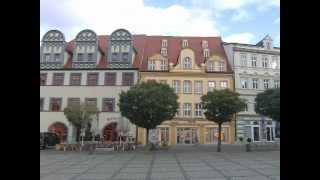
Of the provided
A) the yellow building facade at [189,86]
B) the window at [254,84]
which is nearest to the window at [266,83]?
the window at [254,84]

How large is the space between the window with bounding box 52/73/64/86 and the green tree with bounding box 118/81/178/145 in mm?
14237

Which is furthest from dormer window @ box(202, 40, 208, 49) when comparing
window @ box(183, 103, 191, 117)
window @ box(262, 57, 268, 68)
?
window @ box(183, 103, 191, 117)

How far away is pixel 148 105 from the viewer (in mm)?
28703

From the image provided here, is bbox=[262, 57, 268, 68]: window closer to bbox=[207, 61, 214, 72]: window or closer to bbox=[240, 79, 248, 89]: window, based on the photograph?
bbox=[240, 79, 248, 89]: window

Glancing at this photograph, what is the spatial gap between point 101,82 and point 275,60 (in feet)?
66.2

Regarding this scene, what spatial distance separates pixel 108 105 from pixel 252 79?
16.4m

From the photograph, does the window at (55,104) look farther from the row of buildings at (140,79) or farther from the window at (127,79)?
the window at (127,79)

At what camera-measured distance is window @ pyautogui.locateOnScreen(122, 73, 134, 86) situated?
4172 centimetres

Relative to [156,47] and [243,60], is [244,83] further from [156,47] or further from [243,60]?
[156,47]

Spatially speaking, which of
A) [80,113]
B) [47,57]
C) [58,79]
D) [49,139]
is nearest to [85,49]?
[47,57]

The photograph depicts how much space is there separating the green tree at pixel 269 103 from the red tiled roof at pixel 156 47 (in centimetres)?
832
